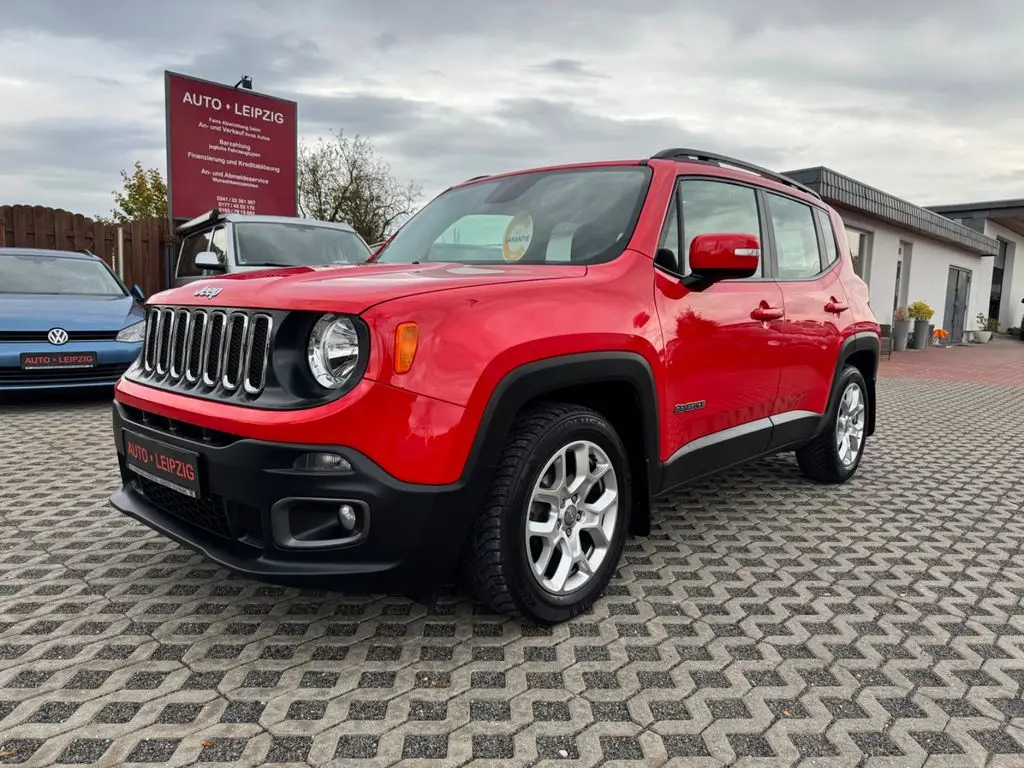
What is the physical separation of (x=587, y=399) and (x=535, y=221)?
940 millimetres

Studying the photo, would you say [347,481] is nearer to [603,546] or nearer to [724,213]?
[603,546]

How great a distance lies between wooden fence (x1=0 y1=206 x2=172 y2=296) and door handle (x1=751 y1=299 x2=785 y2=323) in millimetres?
11040

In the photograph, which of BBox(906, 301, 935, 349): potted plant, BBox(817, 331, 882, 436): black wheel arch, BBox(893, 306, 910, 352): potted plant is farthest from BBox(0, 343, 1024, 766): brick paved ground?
BBox(906, 301, 935, 349): potted plant

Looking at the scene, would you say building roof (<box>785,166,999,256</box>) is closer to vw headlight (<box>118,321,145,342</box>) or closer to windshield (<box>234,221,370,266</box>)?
windshield (<box>234,221,370,266</box>)

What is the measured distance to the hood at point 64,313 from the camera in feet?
21.9

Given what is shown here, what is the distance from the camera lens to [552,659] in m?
2.56

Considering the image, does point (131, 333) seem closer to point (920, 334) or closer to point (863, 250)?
point (863, 250)

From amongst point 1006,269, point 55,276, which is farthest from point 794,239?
point 1006,269

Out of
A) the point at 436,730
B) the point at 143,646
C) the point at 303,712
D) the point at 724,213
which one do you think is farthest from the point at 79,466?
the point at 724,213

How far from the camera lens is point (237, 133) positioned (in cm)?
1250

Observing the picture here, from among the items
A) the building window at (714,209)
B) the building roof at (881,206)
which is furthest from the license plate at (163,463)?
the building roof at (881,206)

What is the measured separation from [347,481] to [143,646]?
1.06 meters

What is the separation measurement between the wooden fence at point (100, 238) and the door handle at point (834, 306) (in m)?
10.9

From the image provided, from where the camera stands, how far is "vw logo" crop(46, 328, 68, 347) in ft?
22.1
